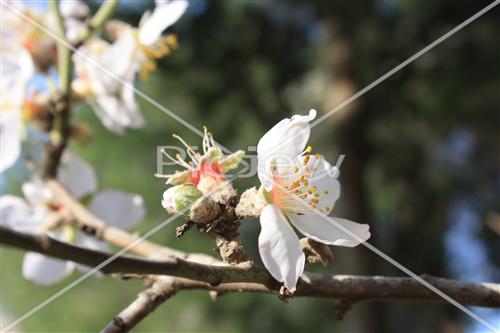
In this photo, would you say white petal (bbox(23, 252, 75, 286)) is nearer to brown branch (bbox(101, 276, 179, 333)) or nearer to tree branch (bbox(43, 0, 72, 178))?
tree branch (bbox(43, 0, 72, 178))

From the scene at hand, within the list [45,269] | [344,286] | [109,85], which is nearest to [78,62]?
[109,85]

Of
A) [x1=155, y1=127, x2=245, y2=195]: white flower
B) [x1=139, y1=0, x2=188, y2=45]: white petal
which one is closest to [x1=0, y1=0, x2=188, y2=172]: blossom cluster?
[x1=139, y1=0, x2=188, y2=45]: white petal

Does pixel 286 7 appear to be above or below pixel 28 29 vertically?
above

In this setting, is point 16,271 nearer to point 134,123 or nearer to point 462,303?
point 134,123

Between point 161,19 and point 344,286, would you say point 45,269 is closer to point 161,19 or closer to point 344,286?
point 161,19

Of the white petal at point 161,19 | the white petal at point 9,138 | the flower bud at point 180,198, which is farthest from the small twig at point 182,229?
the white petal at point 161,19

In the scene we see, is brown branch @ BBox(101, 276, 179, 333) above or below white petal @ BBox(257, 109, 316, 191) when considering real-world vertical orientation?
below

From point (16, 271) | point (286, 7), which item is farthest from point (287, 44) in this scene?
point (16, 271)
